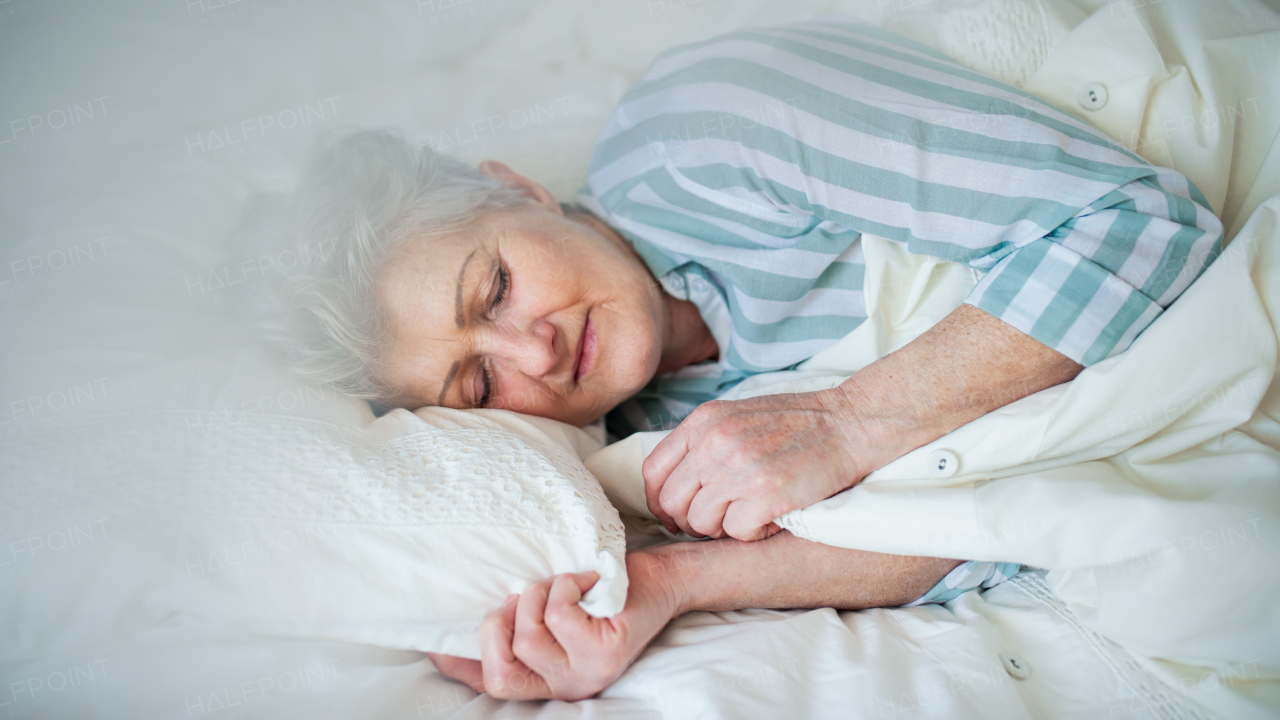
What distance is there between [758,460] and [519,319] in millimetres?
395

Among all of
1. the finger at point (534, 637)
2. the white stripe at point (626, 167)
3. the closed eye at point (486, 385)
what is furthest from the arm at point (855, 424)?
the white stripe at point (626, 167)

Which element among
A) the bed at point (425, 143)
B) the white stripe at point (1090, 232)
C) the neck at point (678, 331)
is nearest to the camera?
the bed at point (425, 143)

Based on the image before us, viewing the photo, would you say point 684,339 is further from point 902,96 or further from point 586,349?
point 902,96

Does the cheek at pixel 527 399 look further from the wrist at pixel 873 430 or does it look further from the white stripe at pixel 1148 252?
the white stripe at pixel 1148 252

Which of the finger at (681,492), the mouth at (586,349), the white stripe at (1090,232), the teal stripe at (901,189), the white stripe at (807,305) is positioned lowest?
the finger at (681,492)

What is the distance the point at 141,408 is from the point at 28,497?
151mm

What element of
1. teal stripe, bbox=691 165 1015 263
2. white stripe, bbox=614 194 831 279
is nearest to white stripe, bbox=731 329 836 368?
white stripe, bbox=614 194 831 279

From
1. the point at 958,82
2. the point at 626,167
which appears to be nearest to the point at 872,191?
the point at 958,82

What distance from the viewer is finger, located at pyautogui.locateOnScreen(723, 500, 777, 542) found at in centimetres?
78

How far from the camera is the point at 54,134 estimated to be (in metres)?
1.08

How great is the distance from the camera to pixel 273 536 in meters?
0.69

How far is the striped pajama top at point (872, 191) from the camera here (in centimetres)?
76

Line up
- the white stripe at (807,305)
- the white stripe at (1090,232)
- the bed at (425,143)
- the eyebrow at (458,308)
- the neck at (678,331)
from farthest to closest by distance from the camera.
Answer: the neck at (678,331), the white stripe at (807,305), the eyebrow at (458,308), the white stripe at (1090,232), the bed at (425,143)

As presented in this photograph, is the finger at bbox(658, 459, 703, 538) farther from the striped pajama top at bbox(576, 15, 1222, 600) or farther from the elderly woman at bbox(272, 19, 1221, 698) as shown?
the striped pajama top at bbox(576, 15, 1222, 600)
